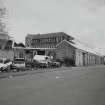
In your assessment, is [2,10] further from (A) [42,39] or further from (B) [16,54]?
(A) [42,39]

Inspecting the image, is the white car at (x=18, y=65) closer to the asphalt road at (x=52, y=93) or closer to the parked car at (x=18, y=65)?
the parked car at (x=18, y=65)

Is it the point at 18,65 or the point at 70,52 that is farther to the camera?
the point at 70,52

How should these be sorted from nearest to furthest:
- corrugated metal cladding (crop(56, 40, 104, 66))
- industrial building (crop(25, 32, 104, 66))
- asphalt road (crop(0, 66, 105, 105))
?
asphalt road (crop(0, 66, 105, 105)) < corrugated metal cladding (crop(56, 40, 104, 66)) < industrial building (crop(25, 32, 104, 66))

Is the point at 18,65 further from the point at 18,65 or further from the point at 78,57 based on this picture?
the point at 78,57

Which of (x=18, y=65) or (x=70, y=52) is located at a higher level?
(x=70, y=52)

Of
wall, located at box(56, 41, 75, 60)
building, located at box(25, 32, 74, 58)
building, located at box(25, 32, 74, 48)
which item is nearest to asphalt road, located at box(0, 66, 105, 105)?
wall, located at box(56, 41, 75, 60)

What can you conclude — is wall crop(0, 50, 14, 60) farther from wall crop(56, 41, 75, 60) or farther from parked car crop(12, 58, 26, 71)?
parked car crop(12, 58, 26, 71)

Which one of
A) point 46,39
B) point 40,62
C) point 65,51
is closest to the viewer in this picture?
point 40,62

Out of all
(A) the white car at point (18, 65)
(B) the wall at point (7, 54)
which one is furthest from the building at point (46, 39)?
(A) the white car at point (18, 65)

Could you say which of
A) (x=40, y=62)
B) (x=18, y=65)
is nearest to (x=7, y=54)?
(x=40, y=62)

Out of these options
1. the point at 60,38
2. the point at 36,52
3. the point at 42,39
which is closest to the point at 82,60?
the point at 36,52

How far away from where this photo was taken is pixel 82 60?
59312 millimetres

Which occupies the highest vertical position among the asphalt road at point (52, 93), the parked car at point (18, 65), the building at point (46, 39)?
the building at point (46, 39)

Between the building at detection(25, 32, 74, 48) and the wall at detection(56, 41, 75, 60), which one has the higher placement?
the building at detection(25, 32, 74, 48)
